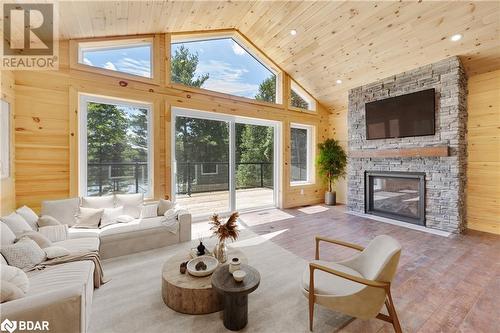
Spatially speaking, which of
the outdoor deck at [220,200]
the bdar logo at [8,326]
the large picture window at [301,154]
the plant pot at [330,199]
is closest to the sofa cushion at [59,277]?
the bdar logo at [8,326]

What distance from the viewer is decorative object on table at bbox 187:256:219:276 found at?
6.75ft

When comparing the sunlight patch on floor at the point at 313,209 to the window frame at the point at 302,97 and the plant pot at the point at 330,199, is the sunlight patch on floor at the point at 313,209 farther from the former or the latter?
the window frame at the point at 302,97

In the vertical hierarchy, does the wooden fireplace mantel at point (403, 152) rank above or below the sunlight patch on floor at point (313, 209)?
above

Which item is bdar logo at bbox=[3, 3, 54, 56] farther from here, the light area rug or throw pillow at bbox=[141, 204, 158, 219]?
the light area rug

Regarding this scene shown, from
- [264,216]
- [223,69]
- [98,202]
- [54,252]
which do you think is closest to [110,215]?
[98,202]

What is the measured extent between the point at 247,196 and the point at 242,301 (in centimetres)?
388

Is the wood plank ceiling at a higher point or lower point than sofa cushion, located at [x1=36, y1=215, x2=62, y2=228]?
higher

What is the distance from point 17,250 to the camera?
6.38 ft

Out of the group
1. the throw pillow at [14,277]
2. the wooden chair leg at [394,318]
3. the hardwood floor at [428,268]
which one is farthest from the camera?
the hardwood floor at [428,268]

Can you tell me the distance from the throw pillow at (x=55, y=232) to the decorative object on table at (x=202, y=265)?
1720 millimetres

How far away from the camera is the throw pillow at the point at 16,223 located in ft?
7.51

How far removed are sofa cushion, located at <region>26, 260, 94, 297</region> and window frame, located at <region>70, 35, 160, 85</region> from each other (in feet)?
10.3

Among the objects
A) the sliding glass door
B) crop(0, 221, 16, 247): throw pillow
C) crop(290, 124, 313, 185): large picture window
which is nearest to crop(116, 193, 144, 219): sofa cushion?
the sliding glass door

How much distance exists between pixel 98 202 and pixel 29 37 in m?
2.52
